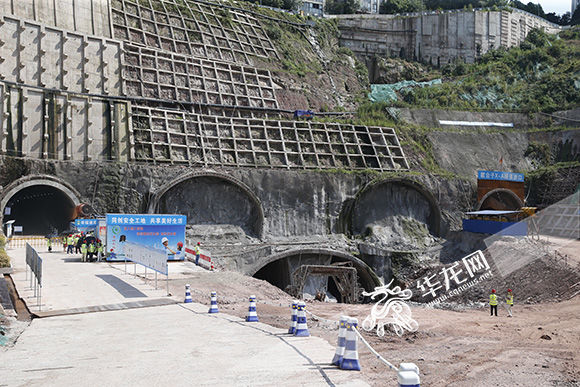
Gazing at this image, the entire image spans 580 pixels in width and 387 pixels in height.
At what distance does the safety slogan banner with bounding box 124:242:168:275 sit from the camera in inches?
971

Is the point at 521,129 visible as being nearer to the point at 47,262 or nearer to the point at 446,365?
the point at 47,262

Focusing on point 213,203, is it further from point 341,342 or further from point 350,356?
point 350,356

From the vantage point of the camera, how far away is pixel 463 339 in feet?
61.4

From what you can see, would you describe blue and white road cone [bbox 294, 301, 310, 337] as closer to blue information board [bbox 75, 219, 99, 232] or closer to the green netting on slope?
blue information board [bbox 75, 219, 99, 232]

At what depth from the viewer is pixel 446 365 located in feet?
47.1

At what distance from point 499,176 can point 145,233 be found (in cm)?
3305

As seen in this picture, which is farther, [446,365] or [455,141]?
[455,141]

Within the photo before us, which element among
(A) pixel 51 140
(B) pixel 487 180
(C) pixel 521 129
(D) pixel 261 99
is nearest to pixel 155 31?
(D) pixel 261 99

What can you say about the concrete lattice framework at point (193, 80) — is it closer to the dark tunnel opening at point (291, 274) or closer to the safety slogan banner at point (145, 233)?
the dark tunnel opening at point (291, 274)

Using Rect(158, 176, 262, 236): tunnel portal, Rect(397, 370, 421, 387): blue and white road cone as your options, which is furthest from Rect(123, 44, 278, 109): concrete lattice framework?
Rect(397, 370, 421, 387): blue and white road cone

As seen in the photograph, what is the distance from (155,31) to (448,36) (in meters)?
41.5

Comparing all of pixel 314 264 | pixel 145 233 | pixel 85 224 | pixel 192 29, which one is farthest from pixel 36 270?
pixel 192 29

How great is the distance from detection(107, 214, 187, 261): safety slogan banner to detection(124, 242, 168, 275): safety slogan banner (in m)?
2.65

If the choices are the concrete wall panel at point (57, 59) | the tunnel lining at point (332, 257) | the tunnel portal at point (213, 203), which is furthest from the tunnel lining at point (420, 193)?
the concrete wall panel at point (57, 59)
